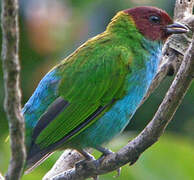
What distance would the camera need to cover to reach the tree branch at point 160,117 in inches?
145

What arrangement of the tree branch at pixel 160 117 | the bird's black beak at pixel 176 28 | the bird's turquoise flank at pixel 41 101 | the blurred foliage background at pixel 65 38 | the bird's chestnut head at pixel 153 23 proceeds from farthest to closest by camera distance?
the blurred foliage background at pixel 65 38
the bird's chestnut head at pixel 153 23
the bird's black beak at pixel 176 28
the bird's turquoise flank at pixel 41 101
the tree branch at pixel 160 117

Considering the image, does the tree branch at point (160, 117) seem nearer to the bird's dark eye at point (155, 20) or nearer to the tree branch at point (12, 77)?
the bird's dark eye at point (155, 20)

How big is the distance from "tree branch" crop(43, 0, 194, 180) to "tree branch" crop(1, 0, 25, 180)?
3.49 feet

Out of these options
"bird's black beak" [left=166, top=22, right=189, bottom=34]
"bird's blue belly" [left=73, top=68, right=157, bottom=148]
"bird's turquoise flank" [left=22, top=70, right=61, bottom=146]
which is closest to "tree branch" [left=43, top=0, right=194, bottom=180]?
"bird's black beak" [left=166, top=22, right=189, bottom=34]

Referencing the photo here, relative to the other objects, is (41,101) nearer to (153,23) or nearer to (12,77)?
(153,23)

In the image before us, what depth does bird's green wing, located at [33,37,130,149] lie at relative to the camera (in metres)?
4.43

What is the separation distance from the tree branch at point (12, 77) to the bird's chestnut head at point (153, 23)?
2392mm

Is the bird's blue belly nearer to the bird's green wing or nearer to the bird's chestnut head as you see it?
the bird's green wing

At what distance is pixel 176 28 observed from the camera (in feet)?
16.5

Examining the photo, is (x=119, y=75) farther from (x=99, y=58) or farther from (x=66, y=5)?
(x=66, y=5)

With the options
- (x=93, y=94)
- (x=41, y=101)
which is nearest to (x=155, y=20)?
(x=93, y=94)

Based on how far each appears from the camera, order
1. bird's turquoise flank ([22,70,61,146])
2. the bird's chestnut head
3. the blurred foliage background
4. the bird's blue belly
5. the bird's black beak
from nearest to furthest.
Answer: bird's turquoise flank ([22,70,61,146]), the bird's blue belly, the bird's black beak, the bird's chestnut head, the blurred foliage background

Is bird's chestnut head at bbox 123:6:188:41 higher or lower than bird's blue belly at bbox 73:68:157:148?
higher

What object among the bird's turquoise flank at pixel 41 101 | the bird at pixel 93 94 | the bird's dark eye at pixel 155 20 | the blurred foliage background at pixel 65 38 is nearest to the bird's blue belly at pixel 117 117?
the bird at pixel 93 94
